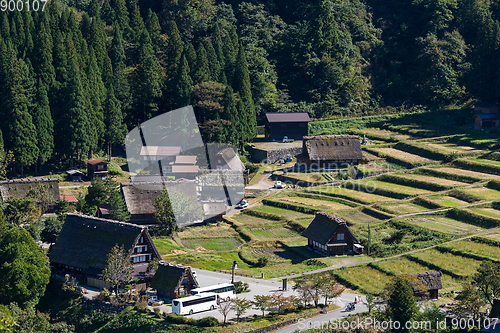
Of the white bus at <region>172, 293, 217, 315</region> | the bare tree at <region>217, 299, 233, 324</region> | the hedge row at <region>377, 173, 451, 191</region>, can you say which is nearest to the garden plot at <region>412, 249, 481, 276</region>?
the hedge row at <region>377, 173, 451, 191</region>

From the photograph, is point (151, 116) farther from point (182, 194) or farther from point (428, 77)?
point (428, 77)

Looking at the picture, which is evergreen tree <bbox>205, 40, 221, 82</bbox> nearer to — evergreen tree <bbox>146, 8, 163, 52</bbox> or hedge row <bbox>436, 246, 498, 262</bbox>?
evergreen tree <bbox>146, 8, 163, 52</bbox>

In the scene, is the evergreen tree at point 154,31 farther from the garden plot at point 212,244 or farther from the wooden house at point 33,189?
the garden plot at point 212,244

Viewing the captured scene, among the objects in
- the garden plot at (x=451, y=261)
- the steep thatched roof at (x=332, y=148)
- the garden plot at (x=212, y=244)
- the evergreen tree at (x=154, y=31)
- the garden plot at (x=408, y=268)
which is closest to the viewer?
the garden plot at (x=408, y=268)

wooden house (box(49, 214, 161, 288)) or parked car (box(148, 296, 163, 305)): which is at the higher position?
wooden house (box(49, 214, 161, 288))

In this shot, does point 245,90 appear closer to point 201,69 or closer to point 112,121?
point 201,69

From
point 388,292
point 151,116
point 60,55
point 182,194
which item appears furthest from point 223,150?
point 388,292

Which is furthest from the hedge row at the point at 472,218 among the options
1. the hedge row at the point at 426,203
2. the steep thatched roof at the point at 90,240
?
the steep thatched roof at the point at 90,240
